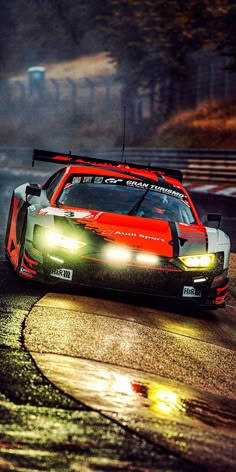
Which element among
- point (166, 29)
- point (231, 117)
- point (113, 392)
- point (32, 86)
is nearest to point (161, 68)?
point (166, 29)

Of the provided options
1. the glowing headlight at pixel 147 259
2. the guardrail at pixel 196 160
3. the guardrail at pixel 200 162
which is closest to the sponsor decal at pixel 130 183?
the glowing headlight at pixel 147 259

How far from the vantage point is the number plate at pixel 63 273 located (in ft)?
29.6

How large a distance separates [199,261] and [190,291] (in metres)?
0.28

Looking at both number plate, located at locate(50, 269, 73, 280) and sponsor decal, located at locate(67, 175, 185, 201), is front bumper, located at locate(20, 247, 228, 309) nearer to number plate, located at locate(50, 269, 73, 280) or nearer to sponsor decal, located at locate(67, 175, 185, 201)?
number plate, located at locate(50, 269, 73, 280)

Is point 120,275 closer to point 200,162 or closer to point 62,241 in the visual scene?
point 62,241

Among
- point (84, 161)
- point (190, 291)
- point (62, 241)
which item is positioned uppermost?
point (84, 161)

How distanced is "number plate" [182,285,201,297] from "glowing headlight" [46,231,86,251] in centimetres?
99

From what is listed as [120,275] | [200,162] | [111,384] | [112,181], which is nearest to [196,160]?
[200,162]

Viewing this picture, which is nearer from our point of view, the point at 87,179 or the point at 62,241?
the point at 62,241

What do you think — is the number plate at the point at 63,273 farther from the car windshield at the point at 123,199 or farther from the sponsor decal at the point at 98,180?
the sponsor decal at the point at 98,180

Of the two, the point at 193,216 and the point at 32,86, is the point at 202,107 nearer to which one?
the point at 32,86

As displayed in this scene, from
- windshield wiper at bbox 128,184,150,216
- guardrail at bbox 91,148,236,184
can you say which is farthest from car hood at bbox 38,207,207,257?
guardrail at bbox 91,148,236,184

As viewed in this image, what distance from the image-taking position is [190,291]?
9203mm

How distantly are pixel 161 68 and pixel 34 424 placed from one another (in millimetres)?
43231
